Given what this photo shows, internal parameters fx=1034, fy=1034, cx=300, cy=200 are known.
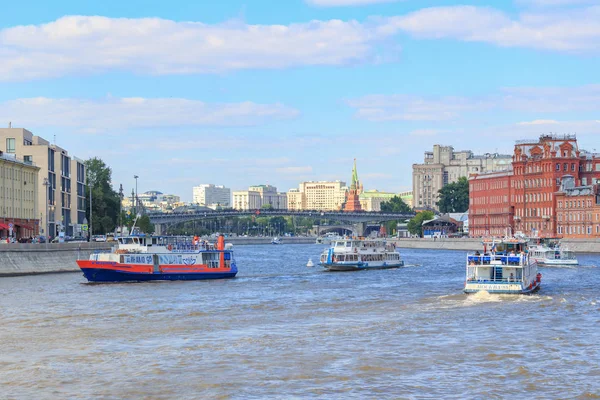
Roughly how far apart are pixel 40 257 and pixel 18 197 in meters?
29.4

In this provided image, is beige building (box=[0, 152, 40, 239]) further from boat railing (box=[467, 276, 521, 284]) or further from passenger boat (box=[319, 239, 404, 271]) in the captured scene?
boat railing (box=[467, 276, 521, 284])

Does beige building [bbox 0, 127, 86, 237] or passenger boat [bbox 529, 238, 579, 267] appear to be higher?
beige building [bbox 0, 127, 86, 237]

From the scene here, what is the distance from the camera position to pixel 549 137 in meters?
187

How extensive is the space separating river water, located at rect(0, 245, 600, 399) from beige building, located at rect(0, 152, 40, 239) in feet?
133

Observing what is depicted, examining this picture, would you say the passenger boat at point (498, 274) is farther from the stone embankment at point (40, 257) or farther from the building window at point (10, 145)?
the building window at point (10, 145)

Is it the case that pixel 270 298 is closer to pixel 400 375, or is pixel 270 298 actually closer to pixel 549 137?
pixel 400 375

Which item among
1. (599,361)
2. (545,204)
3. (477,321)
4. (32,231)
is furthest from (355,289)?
(545,204)

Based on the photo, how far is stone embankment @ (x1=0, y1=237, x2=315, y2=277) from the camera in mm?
81000

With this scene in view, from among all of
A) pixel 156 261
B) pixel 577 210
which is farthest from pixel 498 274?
pixel 577 210

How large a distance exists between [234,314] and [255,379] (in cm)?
1972

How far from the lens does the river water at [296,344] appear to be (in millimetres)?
31922

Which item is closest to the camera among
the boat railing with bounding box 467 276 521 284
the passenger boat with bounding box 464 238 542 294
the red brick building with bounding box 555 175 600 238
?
the passenger boat with bounding box 464 238 542 294

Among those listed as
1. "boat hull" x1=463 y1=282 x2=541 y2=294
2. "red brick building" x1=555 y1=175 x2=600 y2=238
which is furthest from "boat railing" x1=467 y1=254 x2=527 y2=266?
"red brick building" x1=555 y1=175 x2=600 y2=238

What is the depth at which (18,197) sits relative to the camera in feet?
373
